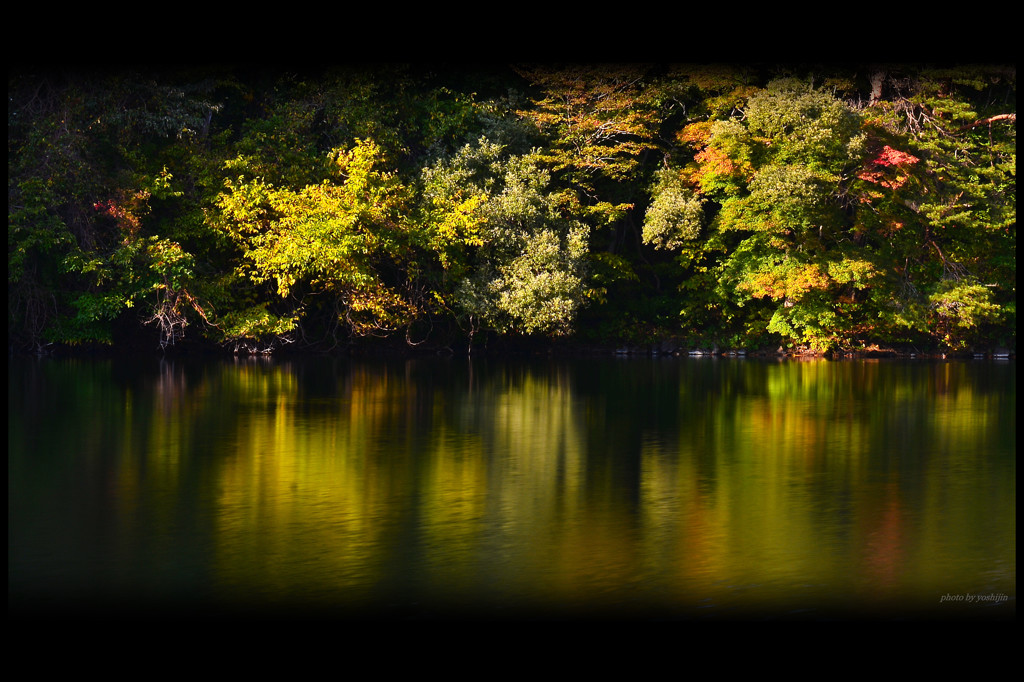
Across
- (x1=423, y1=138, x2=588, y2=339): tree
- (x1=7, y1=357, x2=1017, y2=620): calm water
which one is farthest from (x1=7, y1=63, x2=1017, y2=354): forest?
(x1=7, y1=357, x2=1017, y2=620): calm water

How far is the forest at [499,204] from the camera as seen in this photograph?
2012 cm

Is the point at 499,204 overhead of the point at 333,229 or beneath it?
overhead

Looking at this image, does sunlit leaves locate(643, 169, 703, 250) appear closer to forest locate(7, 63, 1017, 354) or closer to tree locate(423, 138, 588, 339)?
forest locate(7, 63, 1017, 354)

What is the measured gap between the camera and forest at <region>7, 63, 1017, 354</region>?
792 inches

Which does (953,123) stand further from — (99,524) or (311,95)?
(99,524)

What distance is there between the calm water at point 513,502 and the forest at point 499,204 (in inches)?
210

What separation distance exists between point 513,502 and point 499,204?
44.0ft

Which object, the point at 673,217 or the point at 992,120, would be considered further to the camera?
the point at 673,217

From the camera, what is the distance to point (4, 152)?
564 centimetres

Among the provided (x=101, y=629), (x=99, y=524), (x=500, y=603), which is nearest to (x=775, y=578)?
(x=500, y=603)

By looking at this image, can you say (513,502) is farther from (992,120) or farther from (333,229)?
(992,120)

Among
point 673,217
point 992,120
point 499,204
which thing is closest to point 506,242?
point 499,204

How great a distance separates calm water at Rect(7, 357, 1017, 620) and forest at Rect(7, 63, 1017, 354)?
5.34m

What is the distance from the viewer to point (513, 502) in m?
8.09
